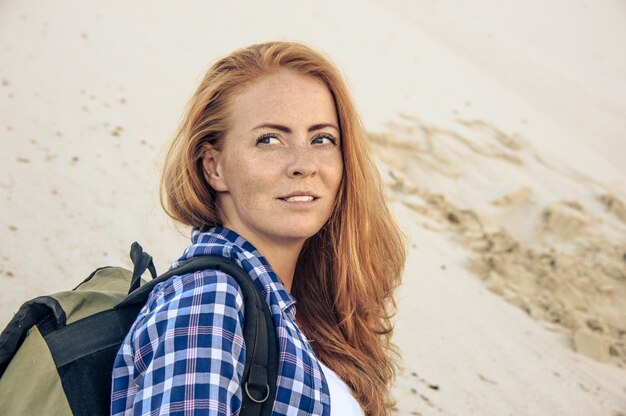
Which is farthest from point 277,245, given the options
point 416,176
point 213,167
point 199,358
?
point 416,176

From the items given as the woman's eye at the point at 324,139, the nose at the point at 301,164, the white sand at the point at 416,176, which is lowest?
the white sand at the point at 416,176

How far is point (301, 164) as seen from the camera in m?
1.72

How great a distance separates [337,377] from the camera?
180cm

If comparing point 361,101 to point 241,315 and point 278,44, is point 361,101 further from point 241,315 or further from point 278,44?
point 241,315

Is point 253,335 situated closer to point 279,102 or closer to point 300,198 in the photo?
point 300,198

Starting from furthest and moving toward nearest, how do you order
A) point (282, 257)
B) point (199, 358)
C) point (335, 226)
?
point (335, 226) < point (282, 257) < point (199, 358)

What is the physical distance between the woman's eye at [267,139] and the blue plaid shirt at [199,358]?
42 centimetres

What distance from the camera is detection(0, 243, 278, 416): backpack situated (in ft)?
4.43

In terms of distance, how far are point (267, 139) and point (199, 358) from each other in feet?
2.17

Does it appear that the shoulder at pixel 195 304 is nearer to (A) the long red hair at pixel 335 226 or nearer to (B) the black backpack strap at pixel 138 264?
(B) the black backpack strap at pixel 138 264

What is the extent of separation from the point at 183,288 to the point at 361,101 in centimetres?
514

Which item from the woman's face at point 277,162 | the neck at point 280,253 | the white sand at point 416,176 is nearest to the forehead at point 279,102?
the woman's face at point 277,162

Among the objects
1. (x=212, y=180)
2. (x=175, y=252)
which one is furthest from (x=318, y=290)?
(x=175, y=252)

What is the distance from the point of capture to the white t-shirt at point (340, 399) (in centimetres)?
161
